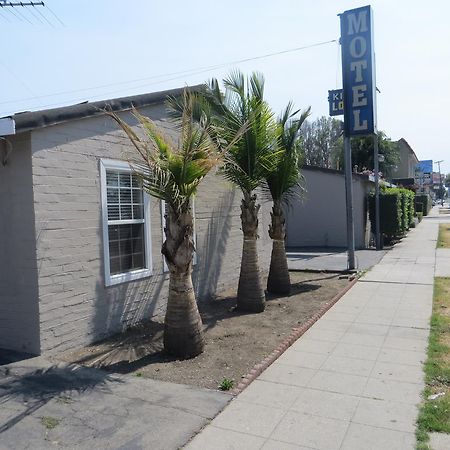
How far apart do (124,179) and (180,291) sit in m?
2.24

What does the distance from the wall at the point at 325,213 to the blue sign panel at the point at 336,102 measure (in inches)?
242

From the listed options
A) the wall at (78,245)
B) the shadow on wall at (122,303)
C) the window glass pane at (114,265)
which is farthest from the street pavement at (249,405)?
the window glass pane at (114,265)

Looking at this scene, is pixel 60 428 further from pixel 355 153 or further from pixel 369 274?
pixel 355 153

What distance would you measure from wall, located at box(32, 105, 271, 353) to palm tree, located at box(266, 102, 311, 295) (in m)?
2.76

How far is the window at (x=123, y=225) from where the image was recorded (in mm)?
6705

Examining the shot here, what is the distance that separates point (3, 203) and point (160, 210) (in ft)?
8.50

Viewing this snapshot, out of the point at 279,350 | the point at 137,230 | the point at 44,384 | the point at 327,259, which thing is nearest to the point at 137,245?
the point at 137,230

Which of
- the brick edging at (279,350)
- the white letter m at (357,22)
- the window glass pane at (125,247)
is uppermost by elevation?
the white letter m at (357,22)

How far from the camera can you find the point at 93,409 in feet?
14.4

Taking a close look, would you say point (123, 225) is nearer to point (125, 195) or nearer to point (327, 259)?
point (125, 195)

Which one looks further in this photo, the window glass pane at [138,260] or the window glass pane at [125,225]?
the window glass pane at [138,260]

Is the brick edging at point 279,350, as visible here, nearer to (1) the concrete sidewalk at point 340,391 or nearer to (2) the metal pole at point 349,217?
(1) the concrete sidewalk at point 340,391

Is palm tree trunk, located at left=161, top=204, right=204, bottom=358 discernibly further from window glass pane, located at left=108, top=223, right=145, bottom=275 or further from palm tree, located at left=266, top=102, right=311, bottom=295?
palm tree, located at left=266, top=102, right=311, bottom=295

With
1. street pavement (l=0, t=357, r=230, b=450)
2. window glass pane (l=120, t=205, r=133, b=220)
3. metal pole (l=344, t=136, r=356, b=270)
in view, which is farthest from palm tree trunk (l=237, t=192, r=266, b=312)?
metal pole (l=344, t=136, r=356, b=270)
